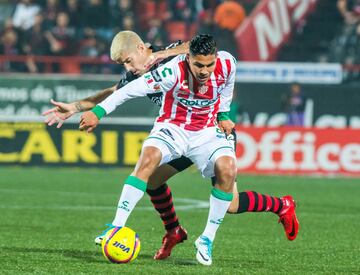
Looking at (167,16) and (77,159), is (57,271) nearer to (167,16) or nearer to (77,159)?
(77,159)

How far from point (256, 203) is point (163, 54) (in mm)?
1533

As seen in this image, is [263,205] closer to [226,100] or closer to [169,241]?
A: [169,241]

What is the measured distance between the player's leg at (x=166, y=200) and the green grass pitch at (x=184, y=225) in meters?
0.14

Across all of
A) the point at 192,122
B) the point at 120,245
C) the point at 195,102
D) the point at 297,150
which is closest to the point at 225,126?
the point at 192,122

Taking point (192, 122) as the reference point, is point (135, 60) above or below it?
above

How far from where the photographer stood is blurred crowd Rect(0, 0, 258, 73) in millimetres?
22422

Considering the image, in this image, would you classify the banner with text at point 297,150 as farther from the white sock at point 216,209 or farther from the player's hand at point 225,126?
the white sock at point 216,209

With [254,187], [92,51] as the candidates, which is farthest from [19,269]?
[92,51]

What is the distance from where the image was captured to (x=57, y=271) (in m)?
7.72

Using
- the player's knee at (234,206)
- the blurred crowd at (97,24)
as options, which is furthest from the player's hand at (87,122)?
the blurred crowd at (97,24)

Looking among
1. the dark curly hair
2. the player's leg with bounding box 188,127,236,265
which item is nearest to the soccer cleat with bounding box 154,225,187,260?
the player's leg with bounding box 188,127,236,265

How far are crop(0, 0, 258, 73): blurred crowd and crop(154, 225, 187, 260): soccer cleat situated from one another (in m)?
13.0

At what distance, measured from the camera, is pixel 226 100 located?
898 centimetres

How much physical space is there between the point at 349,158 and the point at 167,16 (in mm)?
5815
